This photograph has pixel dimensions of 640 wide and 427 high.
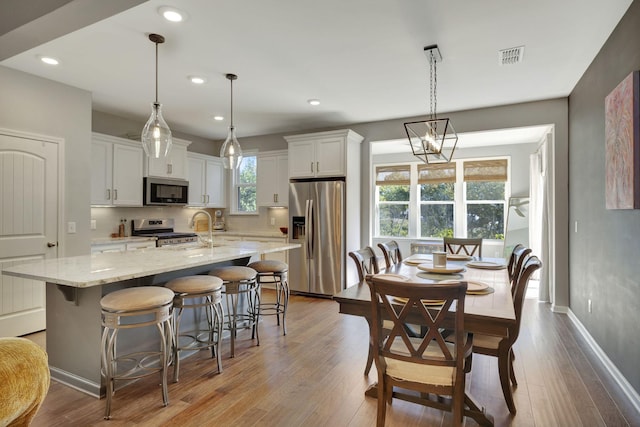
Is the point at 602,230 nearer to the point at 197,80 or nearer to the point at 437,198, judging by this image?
the point at 197,80

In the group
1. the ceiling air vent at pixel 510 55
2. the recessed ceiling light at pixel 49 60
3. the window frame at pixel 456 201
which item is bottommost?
the window frame at pixel 456 201

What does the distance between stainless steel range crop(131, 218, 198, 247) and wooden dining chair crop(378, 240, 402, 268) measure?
3.20 meters

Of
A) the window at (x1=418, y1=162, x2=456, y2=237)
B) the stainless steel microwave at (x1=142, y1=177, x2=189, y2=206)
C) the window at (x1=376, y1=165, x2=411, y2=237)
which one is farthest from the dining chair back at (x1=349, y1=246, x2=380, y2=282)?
the window at (x1=376, y1=165, x2=411, y2=237)

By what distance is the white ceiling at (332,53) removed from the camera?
8.04ft

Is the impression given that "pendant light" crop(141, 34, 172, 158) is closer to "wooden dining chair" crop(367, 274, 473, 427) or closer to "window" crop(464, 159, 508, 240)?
"wooden dining chair" crop(367, 274, 473, 427)

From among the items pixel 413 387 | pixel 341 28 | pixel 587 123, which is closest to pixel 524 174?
pixel 587 123

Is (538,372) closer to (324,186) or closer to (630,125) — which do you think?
(630,125)

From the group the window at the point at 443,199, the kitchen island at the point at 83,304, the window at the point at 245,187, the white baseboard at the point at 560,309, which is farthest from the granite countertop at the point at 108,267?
the window at the point at 443,199

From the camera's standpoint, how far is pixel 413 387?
1.76m

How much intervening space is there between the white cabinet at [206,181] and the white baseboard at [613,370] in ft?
17.3

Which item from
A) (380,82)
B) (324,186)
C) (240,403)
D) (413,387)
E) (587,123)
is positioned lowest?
(240,403)

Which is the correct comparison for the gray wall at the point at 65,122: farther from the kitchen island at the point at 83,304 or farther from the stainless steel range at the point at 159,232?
the kitchen island at the point at 83,304

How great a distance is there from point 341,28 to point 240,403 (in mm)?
2764

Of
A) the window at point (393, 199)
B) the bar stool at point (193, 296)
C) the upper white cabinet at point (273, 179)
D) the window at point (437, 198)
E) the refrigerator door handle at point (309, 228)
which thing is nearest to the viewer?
the bar stool at point (193, 296)
